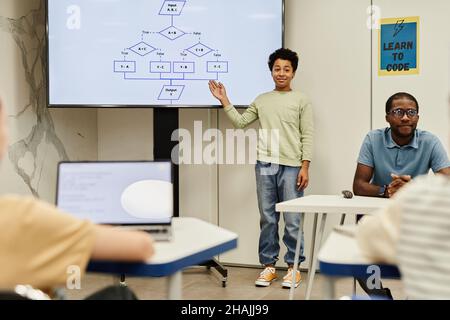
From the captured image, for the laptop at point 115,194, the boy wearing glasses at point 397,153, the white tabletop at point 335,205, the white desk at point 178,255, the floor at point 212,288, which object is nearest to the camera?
the white desk at point 178,255

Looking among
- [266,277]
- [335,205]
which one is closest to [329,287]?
Result: [335,205]

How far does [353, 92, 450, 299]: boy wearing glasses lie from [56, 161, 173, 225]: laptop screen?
1.69m

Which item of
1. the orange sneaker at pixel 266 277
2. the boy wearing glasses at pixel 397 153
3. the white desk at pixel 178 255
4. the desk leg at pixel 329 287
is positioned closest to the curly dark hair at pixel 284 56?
the boy wearing glasses at pixel 397 153

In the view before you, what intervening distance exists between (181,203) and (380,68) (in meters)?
1.83

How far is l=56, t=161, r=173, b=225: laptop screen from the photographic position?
1784 mm

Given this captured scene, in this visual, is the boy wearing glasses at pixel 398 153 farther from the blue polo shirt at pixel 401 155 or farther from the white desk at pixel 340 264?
the white desk at pixel 340 264

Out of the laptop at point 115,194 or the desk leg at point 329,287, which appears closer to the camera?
the desk leg at point 329,287

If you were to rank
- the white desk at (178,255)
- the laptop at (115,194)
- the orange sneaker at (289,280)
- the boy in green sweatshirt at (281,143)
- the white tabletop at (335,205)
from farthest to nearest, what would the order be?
1. the boy in green sweatshirt at (281,143)
2. the orange sneaker at (289,280)
3. the white tabletop at (335,205)
4. the laptop at (115,194)
5. the white desk at (178,255)

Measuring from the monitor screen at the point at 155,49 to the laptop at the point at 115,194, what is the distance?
2198mm

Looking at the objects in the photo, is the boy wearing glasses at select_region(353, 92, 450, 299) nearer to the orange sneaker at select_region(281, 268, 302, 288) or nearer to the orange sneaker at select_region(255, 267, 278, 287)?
the orange sneaker at select_region(281, 268, 302, 288)

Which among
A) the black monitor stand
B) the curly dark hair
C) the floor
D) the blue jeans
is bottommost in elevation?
the floor

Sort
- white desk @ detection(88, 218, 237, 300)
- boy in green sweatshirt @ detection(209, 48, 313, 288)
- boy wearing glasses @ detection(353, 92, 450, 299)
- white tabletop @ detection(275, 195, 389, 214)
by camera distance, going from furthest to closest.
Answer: boy in green sweatshirt @ detection(209, 48, 313, 288) → boy wearing glasses @ detection(353, 92, 450, 299) → white tabletop @ detection(275, 195, 389, 214) → white desk @ detection(88, 218, 237, 300)

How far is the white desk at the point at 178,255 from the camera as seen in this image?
1435 mm

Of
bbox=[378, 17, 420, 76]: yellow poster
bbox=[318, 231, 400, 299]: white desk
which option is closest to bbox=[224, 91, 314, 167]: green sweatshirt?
bbox=[378, 17, 420, 76]: yellow poster
